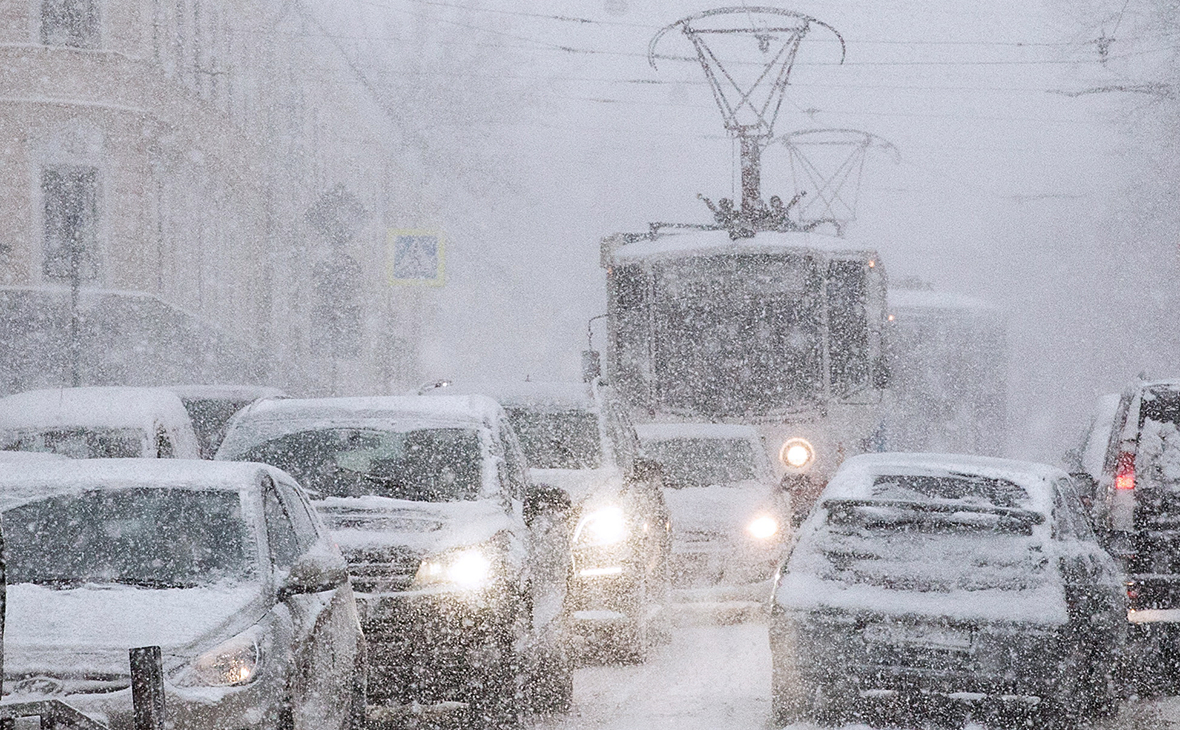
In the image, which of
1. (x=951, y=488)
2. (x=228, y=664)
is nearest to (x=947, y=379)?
(x=951, y=488)

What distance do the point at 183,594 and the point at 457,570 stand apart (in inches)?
94.9

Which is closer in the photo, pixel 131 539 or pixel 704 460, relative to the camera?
pixel 131 539

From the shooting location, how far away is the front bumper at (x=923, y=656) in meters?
8.58

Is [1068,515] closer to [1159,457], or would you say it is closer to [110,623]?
[1159,457]

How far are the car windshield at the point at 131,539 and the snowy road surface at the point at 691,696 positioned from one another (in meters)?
2.91

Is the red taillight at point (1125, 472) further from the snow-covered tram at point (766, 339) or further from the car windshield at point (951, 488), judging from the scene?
the snow-covered tram at point (766, 339)

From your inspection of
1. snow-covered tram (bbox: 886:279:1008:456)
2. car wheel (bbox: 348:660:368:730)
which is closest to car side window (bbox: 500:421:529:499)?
car wheel (bbox: 348:660:368:730)

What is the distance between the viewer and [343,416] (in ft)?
34.3

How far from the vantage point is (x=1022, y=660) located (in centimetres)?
858

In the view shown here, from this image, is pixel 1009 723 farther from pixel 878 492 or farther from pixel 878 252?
pixel 878 252

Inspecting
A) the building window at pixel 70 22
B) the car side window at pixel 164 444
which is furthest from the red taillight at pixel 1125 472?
the building window at pixel 70 22

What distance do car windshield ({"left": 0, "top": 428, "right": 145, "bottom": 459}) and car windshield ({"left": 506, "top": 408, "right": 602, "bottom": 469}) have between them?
Result: 3.44 m

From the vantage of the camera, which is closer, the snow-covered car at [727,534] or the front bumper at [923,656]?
the front bumper at [923,656]

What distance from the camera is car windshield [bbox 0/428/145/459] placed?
14570 mm
